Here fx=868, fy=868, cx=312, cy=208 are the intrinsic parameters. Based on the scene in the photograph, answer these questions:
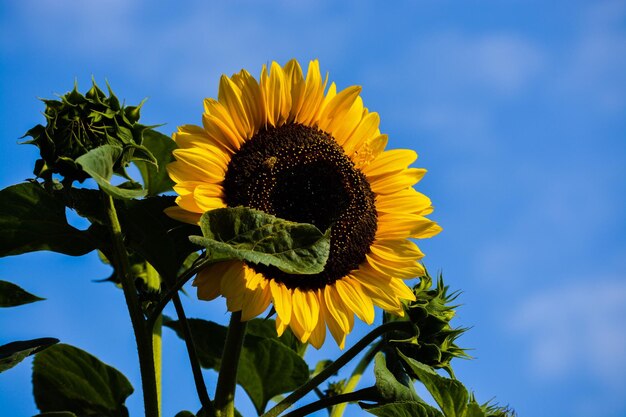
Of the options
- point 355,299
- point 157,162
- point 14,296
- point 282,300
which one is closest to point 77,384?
point 14,296

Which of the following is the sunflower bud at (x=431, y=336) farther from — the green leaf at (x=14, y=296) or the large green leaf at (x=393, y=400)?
the green leaf at (x=14, y=296)

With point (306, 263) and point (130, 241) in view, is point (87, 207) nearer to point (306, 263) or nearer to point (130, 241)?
point (130, 241)

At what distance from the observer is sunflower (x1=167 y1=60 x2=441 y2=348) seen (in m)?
2.32

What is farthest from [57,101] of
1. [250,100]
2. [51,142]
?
[250,100]

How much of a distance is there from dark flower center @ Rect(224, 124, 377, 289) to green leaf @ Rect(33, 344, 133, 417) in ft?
2.54

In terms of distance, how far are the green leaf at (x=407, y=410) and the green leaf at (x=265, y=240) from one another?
1.57 ft

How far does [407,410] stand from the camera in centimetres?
214

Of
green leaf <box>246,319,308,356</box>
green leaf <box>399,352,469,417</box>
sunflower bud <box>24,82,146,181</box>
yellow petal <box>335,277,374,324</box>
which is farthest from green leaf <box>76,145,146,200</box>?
green leaf <box>246,319,308,356</box>

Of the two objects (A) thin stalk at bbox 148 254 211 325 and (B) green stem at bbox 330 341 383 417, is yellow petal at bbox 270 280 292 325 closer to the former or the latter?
(A) thin stalk at bbox 148 254 211 325

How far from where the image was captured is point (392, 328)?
2.49 meters

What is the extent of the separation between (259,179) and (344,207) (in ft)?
0.89

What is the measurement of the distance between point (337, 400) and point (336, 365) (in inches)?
3.7

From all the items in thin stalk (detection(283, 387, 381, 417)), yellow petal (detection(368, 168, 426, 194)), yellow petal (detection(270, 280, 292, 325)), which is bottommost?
thin stalk (detection(283, 387, 381, 417))

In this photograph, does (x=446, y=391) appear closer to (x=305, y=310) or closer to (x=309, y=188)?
(x=305, y=310)
